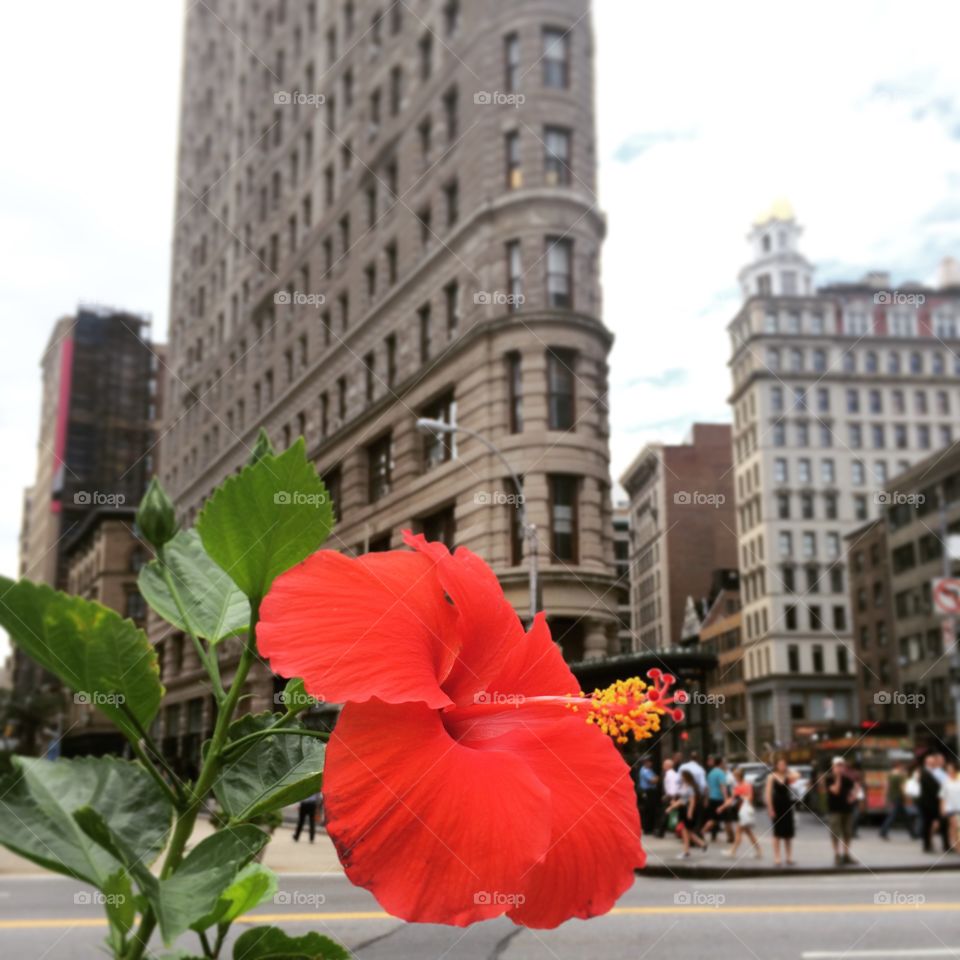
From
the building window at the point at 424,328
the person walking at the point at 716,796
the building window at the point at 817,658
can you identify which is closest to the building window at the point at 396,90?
the building window at the point at 424,328

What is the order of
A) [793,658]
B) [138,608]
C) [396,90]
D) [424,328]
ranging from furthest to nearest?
[793,658] → [396,90] → [424,328] → [138,608]

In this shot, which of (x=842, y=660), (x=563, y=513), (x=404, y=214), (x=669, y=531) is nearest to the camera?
(x=669, y=531)

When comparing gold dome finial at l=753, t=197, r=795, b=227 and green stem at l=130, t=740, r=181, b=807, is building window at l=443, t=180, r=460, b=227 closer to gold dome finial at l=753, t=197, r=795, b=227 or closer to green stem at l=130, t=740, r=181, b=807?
green stem at l=130, t=740, r=181, b=807

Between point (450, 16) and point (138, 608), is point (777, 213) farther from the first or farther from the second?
point (138, 608)

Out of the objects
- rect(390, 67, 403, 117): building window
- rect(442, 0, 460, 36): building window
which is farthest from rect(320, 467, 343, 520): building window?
rect(390, 67, 403, 117): building window

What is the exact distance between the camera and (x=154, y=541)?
381 mm

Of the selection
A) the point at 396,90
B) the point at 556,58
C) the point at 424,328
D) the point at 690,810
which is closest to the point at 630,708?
the point at 690,810

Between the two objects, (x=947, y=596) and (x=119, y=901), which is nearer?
(x=119, y=901)

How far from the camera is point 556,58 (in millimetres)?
12031

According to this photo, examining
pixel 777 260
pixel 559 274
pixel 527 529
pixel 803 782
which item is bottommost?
pixel 803 782

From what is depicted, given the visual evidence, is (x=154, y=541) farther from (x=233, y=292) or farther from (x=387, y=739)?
(x=233, y=292)

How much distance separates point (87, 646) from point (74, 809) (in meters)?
0.05

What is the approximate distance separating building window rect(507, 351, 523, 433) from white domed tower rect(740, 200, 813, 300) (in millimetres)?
37755

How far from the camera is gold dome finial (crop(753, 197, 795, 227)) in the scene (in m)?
48.2
